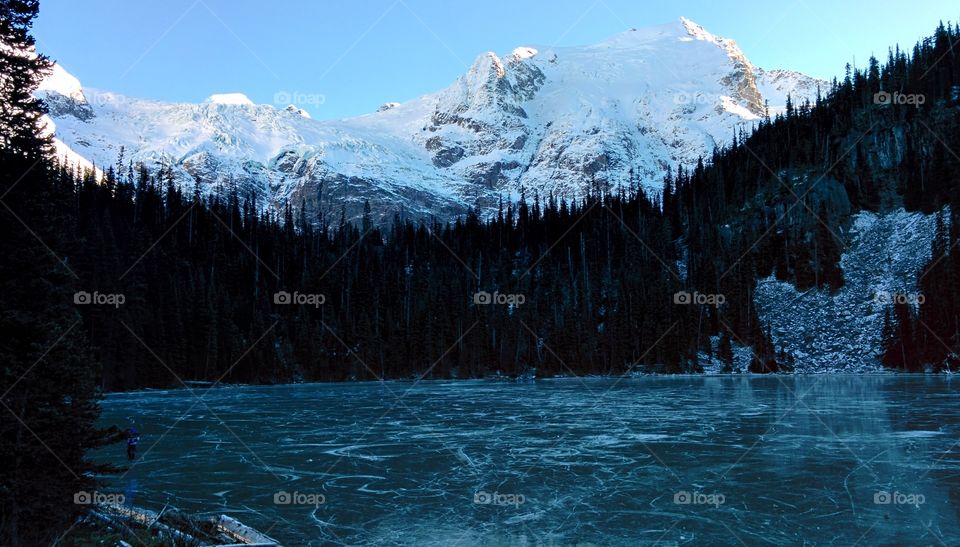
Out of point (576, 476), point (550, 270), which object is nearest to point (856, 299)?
point (550, 270)

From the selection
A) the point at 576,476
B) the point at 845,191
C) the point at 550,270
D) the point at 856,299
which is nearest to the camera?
the point at 576,476

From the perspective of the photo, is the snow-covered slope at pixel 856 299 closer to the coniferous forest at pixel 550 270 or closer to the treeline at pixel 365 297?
the coniferous forest at pixel 550 270

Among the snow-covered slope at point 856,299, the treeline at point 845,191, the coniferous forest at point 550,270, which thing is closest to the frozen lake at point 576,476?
the coniferous forest at point 550,270

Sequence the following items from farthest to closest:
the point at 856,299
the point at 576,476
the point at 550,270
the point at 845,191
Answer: the point at 550,270 → the point at 845,191 → the point at 856,299 → the point at 576,476

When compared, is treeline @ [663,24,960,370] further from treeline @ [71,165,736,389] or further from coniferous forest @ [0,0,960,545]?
treeline @ [71,165,736,389]

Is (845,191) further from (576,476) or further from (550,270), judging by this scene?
(576,476)

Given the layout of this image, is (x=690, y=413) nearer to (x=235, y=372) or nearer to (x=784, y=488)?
(x=784, y=488)
